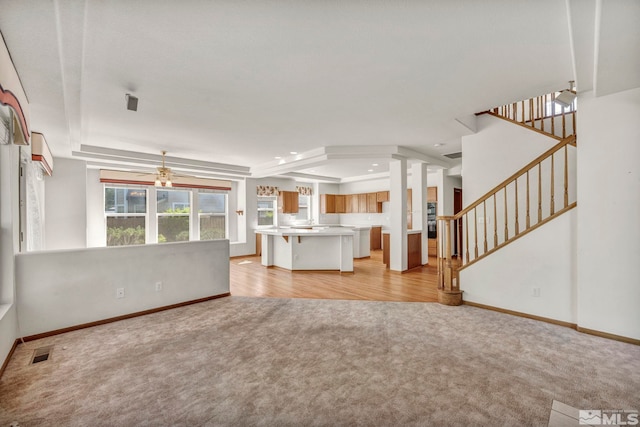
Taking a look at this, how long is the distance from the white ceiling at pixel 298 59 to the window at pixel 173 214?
3.25 metres

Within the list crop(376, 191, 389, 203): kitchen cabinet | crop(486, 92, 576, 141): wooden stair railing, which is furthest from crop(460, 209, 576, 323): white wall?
crop(376, 191, 389, 203): kitchen cabinet

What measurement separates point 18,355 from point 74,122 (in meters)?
2.68

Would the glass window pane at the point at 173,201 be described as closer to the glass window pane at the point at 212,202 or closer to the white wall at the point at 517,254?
the glass window pane at the point at 212,202

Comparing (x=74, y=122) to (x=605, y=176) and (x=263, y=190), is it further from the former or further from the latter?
(x=605, y=176)

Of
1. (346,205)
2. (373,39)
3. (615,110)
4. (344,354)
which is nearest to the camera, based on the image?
(373,39)

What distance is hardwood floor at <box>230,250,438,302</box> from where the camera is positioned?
14.4 feet

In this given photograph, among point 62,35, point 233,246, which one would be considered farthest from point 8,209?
point 233,246

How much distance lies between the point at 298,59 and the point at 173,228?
252 inches

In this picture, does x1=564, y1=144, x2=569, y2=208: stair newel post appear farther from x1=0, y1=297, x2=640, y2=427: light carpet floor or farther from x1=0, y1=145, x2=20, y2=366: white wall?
x1=0, y1=145, x2=20, y2=366: white wall

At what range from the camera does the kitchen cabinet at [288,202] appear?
29.5 ft

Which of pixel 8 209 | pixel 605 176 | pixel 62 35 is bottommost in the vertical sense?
pixel 8 209

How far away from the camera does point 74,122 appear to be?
11.8 feet

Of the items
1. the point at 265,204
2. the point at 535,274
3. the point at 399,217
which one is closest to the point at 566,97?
the point at 535,274

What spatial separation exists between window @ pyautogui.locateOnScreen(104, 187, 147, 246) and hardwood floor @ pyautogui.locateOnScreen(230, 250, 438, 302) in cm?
253
